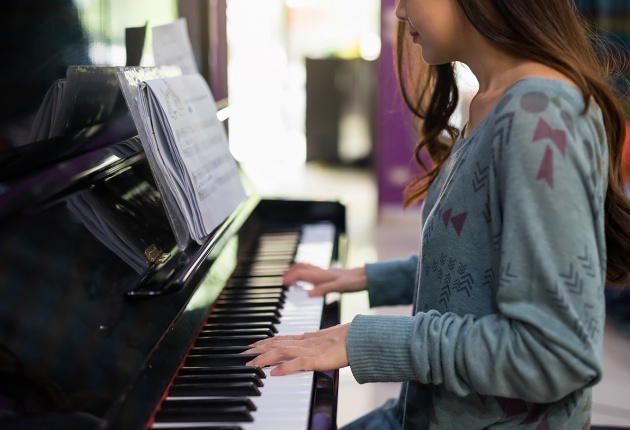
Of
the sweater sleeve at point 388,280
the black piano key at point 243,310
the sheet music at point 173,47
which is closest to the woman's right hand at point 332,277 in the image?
the sweater sleeve at point 388,280

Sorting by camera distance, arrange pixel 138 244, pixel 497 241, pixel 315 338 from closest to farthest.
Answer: pixel 497 241 < pixel 315 338 < pixel 138 244

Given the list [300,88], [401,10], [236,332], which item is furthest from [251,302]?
[300,88]

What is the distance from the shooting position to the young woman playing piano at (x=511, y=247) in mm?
825

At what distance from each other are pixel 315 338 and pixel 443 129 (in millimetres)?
579

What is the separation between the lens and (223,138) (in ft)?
4.95

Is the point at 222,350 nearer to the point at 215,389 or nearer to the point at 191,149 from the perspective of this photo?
the point at 215,389

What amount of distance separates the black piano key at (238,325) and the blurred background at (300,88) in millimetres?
395

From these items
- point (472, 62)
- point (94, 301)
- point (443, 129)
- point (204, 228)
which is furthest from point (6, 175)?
point (443, 129)

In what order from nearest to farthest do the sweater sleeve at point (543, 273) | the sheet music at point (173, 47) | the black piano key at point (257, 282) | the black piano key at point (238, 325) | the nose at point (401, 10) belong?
1. the sweater sleeve at point (543, 273)
2. the nose at point (401, 10)
3. the black piano key at point (238, 325)
4. the black piano key at point (257, 282)
5. the sheet music at point (173, 47)

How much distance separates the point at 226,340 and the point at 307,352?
0.19m

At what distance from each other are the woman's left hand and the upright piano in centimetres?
2

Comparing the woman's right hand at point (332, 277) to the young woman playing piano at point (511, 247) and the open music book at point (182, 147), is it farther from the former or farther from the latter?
the young woman playing piano at point (511, 247)

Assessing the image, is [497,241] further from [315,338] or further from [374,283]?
[374,283]

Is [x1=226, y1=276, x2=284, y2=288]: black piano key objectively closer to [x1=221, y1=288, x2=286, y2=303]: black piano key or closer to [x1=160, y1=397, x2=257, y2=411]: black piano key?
[x1=221, y1=288, x2=286, y2=303]: black piano key
